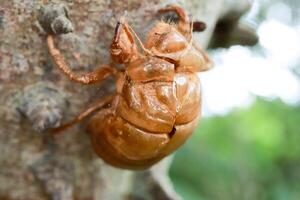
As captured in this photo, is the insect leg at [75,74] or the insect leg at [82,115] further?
the insect leg at [82,115]

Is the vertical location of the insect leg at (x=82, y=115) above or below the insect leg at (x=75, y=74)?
below

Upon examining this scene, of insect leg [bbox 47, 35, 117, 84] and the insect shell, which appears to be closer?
insect leg [bbox 47, 35, 117, 84]

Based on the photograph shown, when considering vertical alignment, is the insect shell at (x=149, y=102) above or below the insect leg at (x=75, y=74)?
below

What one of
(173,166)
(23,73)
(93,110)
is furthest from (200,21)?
(173,166)

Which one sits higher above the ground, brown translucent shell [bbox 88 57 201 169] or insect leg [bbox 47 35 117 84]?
insect leg [bbox 47 35 117 84]
